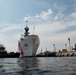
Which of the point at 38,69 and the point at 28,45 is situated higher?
the point at 28,45

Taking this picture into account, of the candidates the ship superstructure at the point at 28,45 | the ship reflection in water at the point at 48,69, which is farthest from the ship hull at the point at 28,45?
the ship reflection in water at the point at 48,69

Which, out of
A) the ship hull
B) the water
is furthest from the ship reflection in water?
the ship hull

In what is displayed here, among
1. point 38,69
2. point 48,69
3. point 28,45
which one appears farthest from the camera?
point 28,45

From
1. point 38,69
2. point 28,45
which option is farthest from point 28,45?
point 38,69

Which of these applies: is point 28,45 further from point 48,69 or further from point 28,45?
point 48,69

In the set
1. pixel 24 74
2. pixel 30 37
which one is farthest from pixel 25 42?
pixel 24 74

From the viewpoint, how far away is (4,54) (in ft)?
634

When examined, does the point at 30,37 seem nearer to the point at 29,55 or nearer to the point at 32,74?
the point at 29,55

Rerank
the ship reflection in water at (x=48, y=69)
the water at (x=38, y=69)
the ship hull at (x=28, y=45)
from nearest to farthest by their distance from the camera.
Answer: the ship reflection in water at (x=48, y=69) < the water at (x=38, y=69) < the ship hull at (x=28, y=45)

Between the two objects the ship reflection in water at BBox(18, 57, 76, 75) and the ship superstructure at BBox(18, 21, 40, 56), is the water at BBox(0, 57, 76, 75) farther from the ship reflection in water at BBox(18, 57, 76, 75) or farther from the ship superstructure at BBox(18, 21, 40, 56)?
the ship superstructure at BBox(18, 21, 40, 56)

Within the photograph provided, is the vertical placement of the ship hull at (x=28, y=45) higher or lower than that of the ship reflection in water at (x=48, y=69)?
higher

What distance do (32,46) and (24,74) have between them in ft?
449

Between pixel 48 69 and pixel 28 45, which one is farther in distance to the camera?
pixel 28 45

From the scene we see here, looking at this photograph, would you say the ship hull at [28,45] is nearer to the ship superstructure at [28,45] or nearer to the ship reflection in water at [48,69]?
the ship superstructure at [28,45]
